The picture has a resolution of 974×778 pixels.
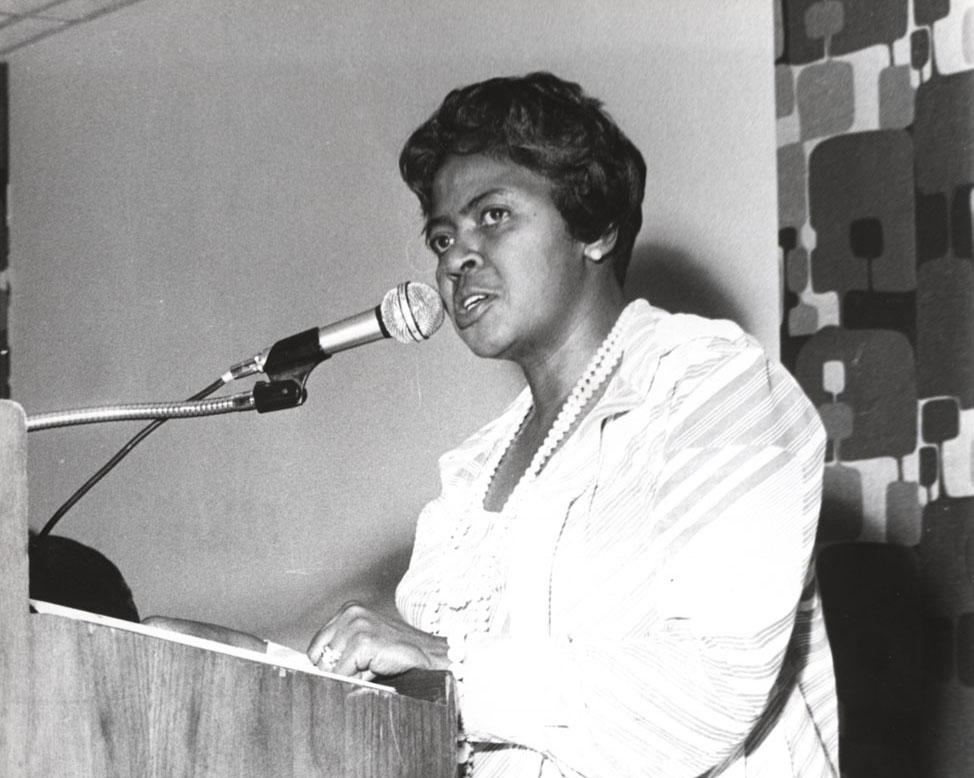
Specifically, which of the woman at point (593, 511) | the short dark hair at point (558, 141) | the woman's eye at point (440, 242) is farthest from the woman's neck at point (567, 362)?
the woman's eye at point (440, 242)

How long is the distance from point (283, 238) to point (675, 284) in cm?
150

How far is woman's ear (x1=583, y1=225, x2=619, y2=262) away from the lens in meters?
1.93

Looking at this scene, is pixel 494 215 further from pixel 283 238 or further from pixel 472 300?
pixel 283 238

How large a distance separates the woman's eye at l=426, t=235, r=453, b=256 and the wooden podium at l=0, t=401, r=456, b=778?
0.90 meters

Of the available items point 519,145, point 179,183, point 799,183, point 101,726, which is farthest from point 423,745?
point 179,183

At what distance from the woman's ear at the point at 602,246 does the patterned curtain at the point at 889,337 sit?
1.96 feet

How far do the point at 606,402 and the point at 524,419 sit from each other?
16.5 inches

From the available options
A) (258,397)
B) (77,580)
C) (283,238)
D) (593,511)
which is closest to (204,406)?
(258,397)

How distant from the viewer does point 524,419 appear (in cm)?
203

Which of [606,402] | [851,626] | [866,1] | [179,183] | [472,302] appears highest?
[179,183]

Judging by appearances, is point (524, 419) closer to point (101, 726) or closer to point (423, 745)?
point (423, 745)

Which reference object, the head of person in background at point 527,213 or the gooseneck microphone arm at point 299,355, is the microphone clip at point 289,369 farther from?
the head of person in background at point 527,213

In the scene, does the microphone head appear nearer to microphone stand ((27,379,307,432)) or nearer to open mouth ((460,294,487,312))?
microphone stand ((27,379,307,432))

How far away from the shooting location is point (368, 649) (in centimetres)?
129
